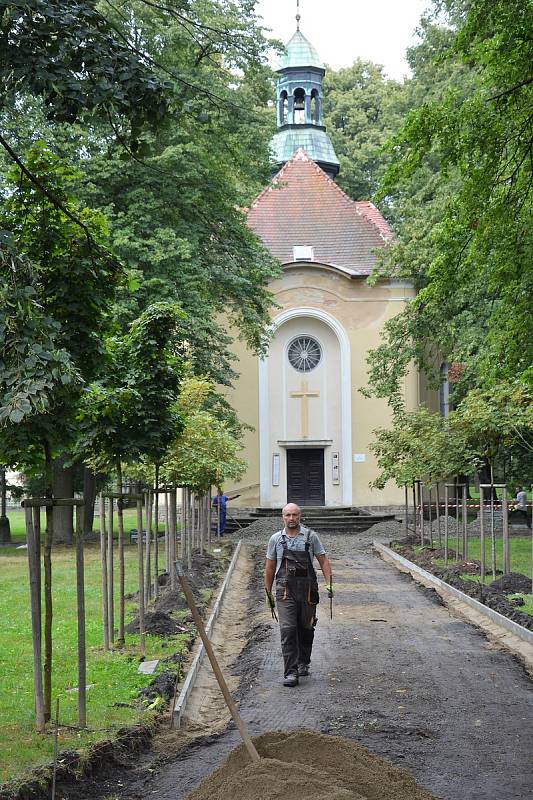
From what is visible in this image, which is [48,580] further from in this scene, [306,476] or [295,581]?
[306,476]

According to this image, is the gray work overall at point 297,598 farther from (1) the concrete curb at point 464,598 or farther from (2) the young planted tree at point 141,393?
(1) the concrete curb at point 464,598

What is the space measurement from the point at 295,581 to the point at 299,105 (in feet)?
140

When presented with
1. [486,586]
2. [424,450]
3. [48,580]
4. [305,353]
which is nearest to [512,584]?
[486,586]

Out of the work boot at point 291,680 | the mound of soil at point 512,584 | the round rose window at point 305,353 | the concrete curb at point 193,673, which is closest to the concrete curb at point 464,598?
the mound of soil at point 512,584

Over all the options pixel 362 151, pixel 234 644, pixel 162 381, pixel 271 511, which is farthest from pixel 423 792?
pixel 362 151

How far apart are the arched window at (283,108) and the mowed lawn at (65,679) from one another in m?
35.3

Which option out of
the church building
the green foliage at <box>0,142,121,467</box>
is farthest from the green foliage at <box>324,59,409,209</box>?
the green foliage at <box>0,142,121,467</box>

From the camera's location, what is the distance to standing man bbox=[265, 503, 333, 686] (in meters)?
11.7

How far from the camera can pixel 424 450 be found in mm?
25562

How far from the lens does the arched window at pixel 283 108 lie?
51281mm

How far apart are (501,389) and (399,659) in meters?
10.7

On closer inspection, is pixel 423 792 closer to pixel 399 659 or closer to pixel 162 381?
pixel 399 659

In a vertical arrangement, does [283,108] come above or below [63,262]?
above

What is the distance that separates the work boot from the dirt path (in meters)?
0.11
